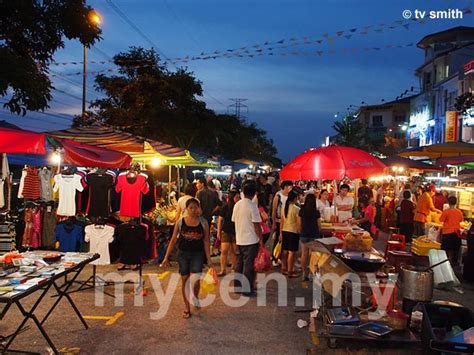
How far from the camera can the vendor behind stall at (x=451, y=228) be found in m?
10.6

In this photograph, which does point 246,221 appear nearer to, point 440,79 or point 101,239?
point 101,239

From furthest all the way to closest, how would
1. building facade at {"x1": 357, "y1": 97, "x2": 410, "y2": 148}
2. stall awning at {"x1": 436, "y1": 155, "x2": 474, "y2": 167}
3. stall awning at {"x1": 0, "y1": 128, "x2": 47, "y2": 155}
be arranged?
building facade at {"x1": 357, "y1": 97, "x2": 410, "y2": 148}
stall awning at {"x1": 436, "y1": 155, "x2": 474, "y2": 167}
stall awning at {"x1": 0, "y1": 128, "x2": 47, "y2": 155}

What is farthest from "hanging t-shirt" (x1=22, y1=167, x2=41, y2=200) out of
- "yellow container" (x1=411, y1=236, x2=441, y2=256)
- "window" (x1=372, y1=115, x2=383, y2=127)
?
"window" (x1=372, y1=115, x2=383, y2=127)

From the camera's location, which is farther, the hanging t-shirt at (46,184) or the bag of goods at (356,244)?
the hanging t-shirt at (46,184)

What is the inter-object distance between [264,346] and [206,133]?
20.9 m

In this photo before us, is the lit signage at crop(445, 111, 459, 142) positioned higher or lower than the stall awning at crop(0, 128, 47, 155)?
higher

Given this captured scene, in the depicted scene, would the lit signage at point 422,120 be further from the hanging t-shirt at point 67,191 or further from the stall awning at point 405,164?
the hanging t-shirt at point 67,191

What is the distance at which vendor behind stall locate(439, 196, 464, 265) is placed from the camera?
10578 millimetres

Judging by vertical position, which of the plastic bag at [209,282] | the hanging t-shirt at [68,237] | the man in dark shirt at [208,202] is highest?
the man in dark shirt at [208,202]

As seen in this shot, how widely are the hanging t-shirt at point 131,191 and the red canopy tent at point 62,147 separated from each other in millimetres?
335

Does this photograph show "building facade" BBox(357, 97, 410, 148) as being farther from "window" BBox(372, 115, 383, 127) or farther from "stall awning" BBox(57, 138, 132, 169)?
"stall awning" BBox(57, 138, 132, 169)

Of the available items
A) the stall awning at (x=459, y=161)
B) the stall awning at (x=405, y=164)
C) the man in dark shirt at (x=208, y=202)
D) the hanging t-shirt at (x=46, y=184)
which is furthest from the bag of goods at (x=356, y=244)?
the stall awning at (x=405, y=164)

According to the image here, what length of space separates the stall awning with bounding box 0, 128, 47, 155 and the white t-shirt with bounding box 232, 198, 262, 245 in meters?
3.31

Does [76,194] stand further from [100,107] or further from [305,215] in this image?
[100,107]
